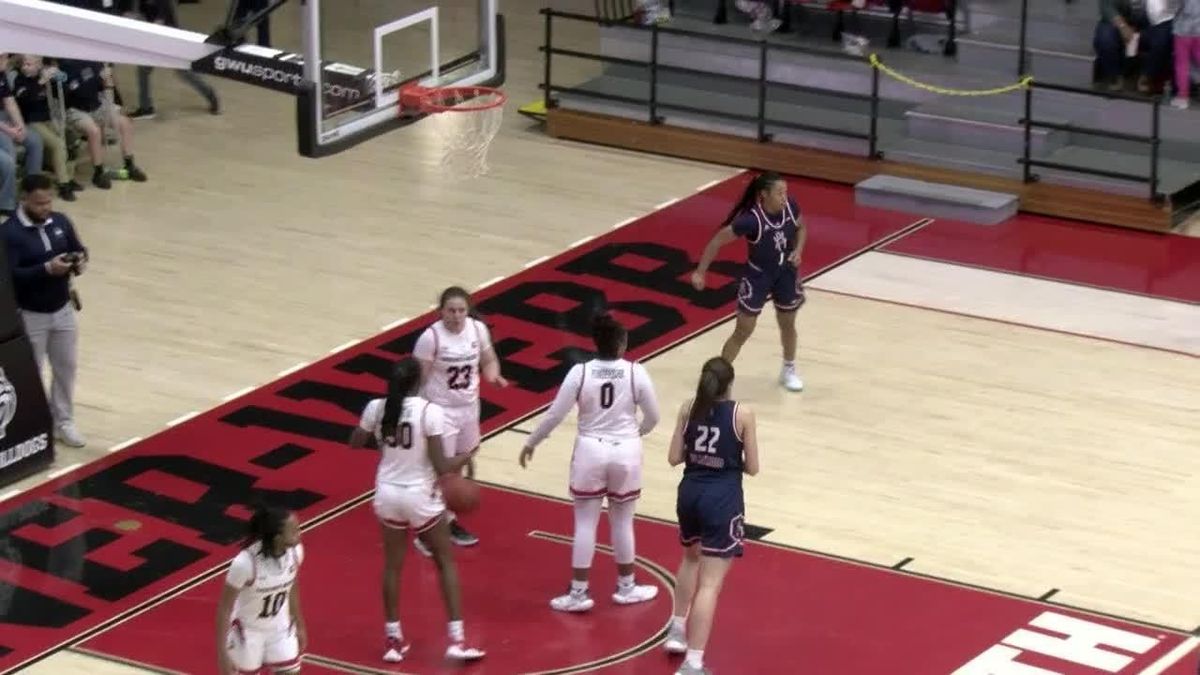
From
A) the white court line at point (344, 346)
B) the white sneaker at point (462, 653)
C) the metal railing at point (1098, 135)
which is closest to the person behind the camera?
the white sneaker at point (462, 653)

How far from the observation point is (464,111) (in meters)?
12.1

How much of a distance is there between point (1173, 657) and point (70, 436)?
6.37 meters

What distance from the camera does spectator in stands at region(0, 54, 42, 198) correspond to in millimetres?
17750

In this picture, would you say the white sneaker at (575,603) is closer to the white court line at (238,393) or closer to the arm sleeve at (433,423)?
the arm sleeve at (433,423)

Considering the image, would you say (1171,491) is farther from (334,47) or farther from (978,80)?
(334,47)

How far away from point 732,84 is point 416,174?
3029mm

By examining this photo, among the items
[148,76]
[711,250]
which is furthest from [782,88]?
[711,250]

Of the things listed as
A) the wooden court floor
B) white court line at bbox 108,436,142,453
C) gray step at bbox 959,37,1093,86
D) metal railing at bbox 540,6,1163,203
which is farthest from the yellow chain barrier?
white court line at bbox 108,436,142,453

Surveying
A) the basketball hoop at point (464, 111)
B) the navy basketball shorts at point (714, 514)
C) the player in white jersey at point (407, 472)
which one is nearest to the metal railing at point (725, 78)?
the basketball hoop at point (464, 111)

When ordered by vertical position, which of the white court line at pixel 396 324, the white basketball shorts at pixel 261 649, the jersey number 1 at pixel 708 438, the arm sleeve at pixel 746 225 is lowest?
the white court line at pixel 396 324

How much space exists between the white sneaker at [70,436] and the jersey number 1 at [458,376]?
2.92 metres

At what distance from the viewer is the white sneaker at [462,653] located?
1120 centimetres

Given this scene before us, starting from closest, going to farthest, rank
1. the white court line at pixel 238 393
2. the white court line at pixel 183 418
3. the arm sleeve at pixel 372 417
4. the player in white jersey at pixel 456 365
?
1. the arm sleeve at pixel 372 417
2. the player in white jersey at pixel 456 365
3. the white court line at pixel 183 418
4. the white court line at pixel 238 393

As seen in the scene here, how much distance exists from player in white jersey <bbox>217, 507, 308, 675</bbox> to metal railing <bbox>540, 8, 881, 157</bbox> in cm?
967
